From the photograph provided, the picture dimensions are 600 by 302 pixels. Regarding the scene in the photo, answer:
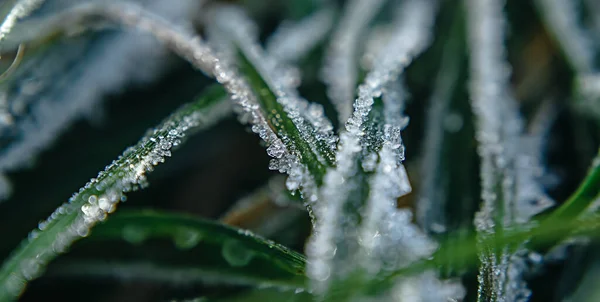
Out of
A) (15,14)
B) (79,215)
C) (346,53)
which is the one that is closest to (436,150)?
(346,53)

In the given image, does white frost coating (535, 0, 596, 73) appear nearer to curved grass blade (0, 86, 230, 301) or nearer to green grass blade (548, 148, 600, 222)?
green grass blade (548, 148, 600, 222)

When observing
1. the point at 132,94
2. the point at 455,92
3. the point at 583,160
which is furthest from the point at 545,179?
the point at 132,94

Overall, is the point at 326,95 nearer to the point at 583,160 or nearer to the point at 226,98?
the point at 226,98

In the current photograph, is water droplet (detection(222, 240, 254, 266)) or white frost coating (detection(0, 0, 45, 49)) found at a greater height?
white frost coating (detection(0, 0, 45, 49))

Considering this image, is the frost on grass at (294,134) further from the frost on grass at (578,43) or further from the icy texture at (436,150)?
the frost on grass at (578,43)

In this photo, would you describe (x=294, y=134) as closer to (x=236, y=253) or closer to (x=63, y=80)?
(x=236, y=253)

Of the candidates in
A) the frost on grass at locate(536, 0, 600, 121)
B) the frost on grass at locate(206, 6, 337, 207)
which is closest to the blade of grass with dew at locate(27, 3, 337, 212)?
the frost on grass at locate(206, 6, 337, 207)
